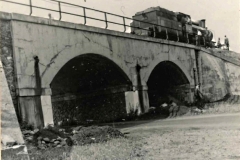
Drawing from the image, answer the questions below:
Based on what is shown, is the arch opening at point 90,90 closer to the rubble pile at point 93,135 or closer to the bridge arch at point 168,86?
the rubble pile at point 93,135

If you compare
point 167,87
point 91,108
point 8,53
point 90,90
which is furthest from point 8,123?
point 167,87

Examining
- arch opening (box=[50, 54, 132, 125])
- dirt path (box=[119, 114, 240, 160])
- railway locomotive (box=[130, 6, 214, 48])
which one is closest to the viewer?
dirt path (box=[119, 114, 240, 160])

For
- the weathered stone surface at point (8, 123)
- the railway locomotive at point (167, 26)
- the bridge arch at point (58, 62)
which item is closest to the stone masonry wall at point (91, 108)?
the bridge arch at point (58, 62)

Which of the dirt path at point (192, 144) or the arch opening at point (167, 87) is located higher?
the arch opening at point (167, 87)

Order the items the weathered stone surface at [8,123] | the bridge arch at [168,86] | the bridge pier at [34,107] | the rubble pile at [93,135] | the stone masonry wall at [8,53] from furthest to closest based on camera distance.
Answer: the bridge arch at [168,86] → the bridge pier at [34,107] → the stone masonry wall at [8,53] → the rubble pile at [93,135] → the weathered stone surface at [8,123]

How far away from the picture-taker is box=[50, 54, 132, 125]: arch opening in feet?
42.5

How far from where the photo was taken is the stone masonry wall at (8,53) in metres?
8.40

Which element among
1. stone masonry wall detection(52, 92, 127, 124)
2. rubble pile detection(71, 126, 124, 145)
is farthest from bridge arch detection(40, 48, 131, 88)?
stone masonry wall detection(52, 92, 127, 124)

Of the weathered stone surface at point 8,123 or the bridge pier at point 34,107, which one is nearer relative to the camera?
the weathered stone surface at point 8,123

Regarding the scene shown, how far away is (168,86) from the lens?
18906mm

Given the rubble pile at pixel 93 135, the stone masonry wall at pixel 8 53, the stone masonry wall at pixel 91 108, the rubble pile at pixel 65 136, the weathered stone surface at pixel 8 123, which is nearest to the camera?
the weathered stone surface at pixel 8 123

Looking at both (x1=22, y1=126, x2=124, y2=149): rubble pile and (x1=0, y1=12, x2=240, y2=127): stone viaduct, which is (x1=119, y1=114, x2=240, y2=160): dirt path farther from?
(x1=0, y1=12, x2=240, y2=127): stone viaduct

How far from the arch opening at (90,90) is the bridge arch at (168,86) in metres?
4.53

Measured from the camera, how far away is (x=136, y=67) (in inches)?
544
